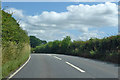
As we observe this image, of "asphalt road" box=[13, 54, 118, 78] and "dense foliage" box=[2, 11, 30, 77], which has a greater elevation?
"dense foliage" box=[2, 11, 30, 77]

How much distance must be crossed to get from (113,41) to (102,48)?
3.30 meters

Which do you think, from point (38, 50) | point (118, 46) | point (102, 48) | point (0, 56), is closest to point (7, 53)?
point (0, 56)

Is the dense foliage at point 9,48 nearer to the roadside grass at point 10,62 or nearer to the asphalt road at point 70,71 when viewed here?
the roadside grass at point 10,62

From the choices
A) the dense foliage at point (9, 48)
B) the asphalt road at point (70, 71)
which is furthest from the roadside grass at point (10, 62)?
→ the asphalt road at point (70, 71)

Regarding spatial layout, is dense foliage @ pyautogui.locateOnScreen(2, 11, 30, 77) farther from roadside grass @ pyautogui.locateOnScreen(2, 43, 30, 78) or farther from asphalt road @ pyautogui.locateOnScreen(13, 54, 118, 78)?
asphalt road @ pyautogui.locateOnScreen(13, 54, 118, 78)

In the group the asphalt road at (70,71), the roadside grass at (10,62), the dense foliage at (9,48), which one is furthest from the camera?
the dense foliage at (9,48)

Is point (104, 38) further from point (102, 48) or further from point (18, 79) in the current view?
point (18, 79)

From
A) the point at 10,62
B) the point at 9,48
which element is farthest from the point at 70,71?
the point at 9,48

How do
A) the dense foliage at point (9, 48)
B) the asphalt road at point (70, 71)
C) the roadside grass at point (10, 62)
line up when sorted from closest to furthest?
the asphalt road at point (70, 71) < the roadside grass at point (10, 62) < the dense foliage at point (9, 48)

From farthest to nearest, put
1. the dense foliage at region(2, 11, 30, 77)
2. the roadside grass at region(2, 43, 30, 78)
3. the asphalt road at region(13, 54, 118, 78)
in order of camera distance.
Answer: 1. the dense foliage at region(2, 11, 30, 77)
2. the roadside grass at region(2, 43, 30, 78)
3. the asphalt road at region(13, 54, 118, 78)

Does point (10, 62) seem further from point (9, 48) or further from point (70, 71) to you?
point (70, 71)

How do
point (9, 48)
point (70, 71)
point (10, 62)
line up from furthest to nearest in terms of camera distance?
point (9, 48) → point (10, 62) → point (70, 71)

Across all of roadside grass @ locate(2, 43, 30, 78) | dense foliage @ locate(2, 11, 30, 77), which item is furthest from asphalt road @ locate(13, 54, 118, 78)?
dense foliage @ locate(2, 11, 30, 77)

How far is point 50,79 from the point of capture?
25.3ft
